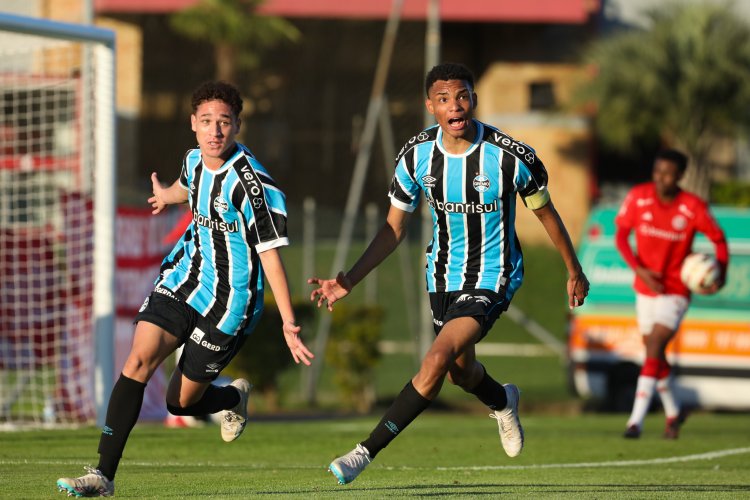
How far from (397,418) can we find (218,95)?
1898mm

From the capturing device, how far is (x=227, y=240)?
7.36m

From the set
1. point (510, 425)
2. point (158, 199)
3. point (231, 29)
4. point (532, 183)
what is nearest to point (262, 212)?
point (158, 199)

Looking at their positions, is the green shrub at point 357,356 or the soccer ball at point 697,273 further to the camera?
the green shrub at point 357,356

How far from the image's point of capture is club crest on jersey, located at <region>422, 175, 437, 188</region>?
303 inches

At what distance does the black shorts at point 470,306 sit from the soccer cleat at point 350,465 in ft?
3.17

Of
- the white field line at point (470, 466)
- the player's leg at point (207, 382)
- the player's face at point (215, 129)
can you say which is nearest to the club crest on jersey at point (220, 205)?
the player's face at point (215, 129)

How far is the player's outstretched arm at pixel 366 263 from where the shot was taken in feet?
24.8

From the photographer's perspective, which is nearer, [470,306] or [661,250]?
[470,306]

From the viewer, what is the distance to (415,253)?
2630cm

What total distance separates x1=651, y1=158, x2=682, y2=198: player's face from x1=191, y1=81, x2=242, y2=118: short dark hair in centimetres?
567

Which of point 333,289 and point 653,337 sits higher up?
point 333,289

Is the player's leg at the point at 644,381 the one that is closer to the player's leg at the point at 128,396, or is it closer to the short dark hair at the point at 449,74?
the short dark hair at the point at 449,74

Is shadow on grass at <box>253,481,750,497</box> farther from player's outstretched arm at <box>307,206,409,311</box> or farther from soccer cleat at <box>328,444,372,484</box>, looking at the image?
player's outstretched arm at <box>307,206,409,311</box>

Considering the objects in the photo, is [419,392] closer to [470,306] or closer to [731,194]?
[470,306]
